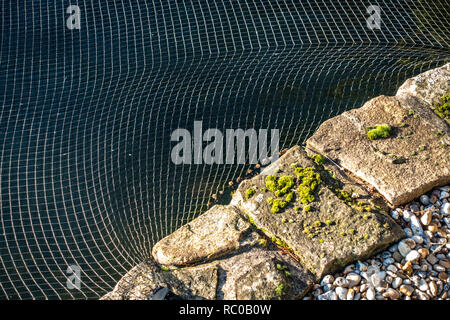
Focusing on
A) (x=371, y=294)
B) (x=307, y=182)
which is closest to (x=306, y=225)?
(x=307, y=182)

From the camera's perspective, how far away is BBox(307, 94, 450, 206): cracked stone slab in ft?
15.3

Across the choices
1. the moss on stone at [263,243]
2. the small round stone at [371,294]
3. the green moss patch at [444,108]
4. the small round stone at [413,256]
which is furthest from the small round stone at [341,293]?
the green moss patch at [444,108]

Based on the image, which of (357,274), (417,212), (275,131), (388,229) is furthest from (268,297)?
(275,131)

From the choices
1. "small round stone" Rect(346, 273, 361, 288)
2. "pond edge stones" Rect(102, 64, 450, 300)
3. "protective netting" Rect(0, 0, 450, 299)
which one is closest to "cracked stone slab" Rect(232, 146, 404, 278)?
"pond edge stones" Rect(102, 64, 450, 300)

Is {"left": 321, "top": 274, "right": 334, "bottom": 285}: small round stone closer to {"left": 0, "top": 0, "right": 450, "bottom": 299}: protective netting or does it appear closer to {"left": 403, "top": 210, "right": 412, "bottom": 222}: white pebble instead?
{"left": 403, "top": 210, "right": 412, "bottom": 222}: white pebble

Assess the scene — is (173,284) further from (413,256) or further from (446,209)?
(446,209)

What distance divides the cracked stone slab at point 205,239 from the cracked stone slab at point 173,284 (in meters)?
0.14

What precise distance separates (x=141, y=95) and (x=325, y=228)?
3124 mm

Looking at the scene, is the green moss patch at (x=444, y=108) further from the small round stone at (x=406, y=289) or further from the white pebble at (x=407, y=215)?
the small round stone at (x=406, y=289)

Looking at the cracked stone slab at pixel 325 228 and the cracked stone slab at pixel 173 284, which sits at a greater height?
the cracked stone slab at pixel 325 228

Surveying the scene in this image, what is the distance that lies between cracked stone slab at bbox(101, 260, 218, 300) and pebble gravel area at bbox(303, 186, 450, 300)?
0.81m

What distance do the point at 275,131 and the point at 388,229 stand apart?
2.12 metres

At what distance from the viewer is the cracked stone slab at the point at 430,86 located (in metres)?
5.48

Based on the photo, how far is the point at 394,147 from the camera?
196 inches
